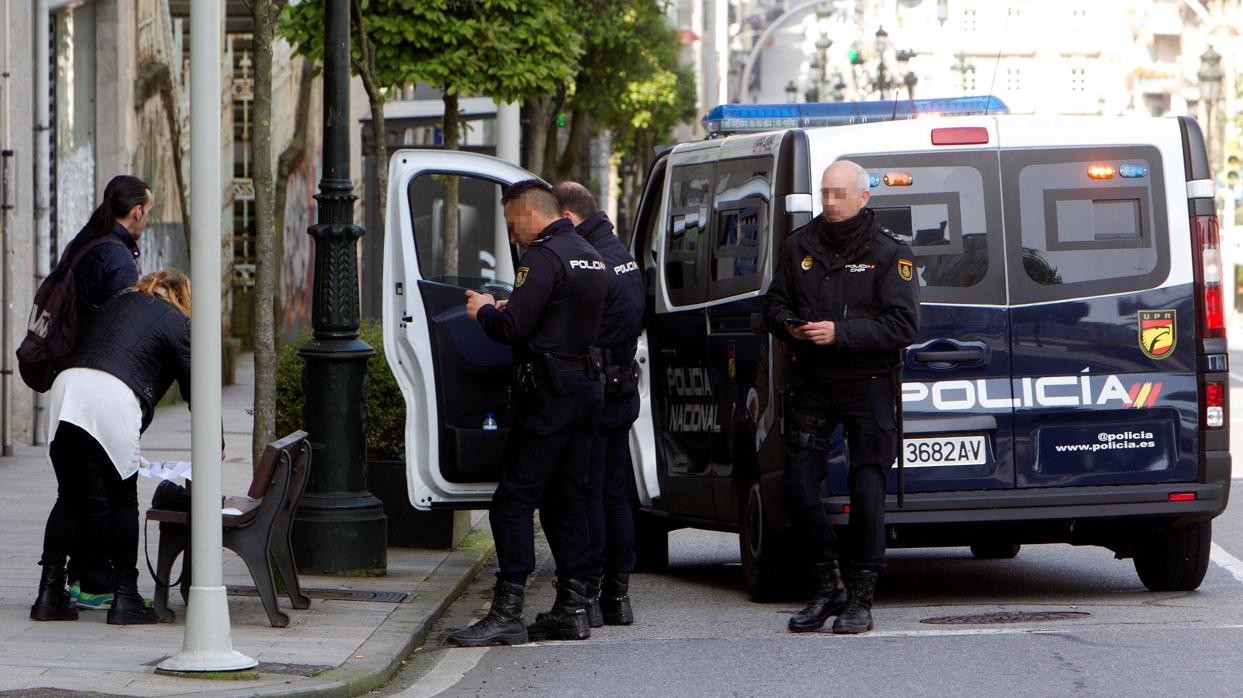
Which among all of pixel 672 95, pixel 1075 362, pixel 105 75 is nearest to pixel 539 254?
pixel 1075 362

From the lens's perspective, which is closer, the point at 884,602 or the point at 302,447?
the point at 302,447

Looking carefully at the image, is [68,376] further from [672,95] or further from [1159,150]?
[672,95]

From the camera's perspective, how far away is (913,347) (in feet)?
27.7

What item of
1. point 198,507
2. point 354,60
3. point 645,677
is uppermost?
point 354,60

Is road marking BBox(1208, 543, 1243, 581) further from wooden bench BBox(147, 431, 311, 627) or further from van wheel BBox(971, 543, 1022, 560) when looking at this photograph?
wooden bench BBox(147, 431, 311, 627)

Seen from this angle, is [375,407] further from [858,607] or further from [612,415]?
[858,607]

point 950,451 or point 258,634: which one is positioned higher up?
point 950,451

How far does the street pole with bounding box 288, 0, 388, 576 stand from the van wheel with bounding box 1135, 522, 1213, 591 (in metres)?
3.45

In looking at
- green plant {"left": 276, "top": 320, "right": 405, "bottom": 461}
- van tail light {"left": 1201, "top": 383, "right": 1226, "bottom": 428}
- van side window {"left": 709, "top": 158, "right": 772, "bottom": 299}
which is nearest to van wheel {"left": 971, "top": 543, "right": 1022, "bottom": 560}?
van tail light {"left": 1201, "top": 383, "right": 1226, "bottom": 428}

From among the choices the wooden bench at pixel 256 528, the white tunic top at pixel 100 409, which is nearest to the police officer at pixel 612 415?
the wooden bench at pixel 256 528

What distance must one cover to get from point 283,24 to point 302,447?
7248 mm

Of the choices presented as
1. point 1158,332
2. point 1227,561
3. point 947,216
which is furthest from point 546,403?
point 1227,561

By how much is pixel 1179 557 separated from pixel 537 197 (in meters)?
3.24

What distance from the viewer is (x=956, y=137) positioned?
8.56 meters
